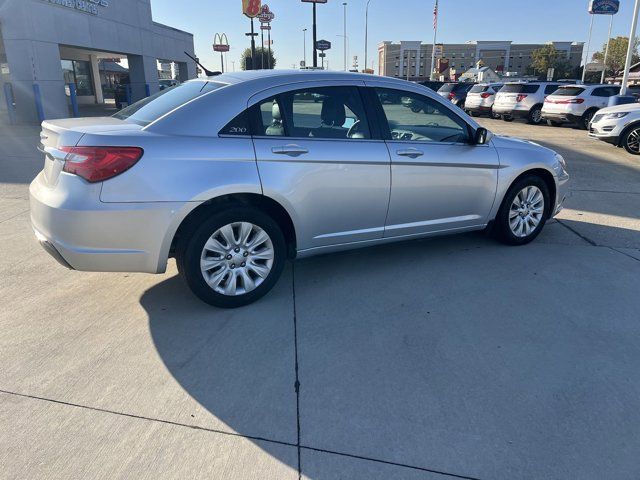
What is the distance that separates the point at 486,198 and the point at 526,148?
742mm

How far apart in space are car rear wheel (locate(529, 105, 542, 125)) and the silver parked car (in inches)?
675

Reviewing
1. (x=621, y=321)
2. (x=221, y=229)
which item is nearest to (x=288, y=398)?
(x=221, y=229)

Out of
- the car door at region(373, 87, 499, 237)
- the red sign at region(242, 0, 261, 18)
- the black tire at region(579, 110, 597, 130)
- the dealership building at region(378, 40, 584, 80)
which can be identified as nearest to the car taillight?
the car door at region(373, 87, 499, 237)

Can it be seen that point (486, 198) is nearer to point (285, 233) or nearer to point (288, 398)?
point (285, 233)

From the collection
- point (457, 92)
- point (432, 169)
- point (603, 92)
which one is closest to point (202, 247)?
point (432, 169)

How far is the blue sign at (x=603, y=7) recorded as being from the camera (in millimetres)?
27609

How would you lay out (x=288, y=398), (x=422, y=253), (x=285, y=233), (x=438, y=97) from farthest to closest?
(x=422, y=253), (x=438, y=97), (x=285, y=233), (x=288, y=398)

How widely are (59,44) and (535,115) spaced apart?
18788mm

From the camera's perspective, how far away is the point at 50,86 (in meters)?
17.4

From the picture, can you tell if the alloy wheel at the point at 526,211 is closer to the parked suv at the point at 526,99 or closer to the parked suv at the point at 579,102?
the parked suv at the point at 579,102

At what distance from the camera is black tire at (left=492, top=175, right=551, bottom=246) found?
4.96m

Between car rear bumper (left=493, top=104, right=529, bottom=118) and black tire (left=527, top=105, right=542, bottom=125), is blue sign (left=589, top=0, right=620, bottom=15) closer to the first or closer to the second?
car rear bumper (left=493, top=104, right=529, bottom=118)

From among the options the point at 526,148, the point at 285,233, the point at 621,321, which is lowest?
the point at 621,321

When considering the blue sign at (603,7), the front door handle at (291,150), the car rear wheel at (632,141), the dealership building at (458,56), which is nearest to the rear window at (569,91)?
the car rear wheel at (632,141)
